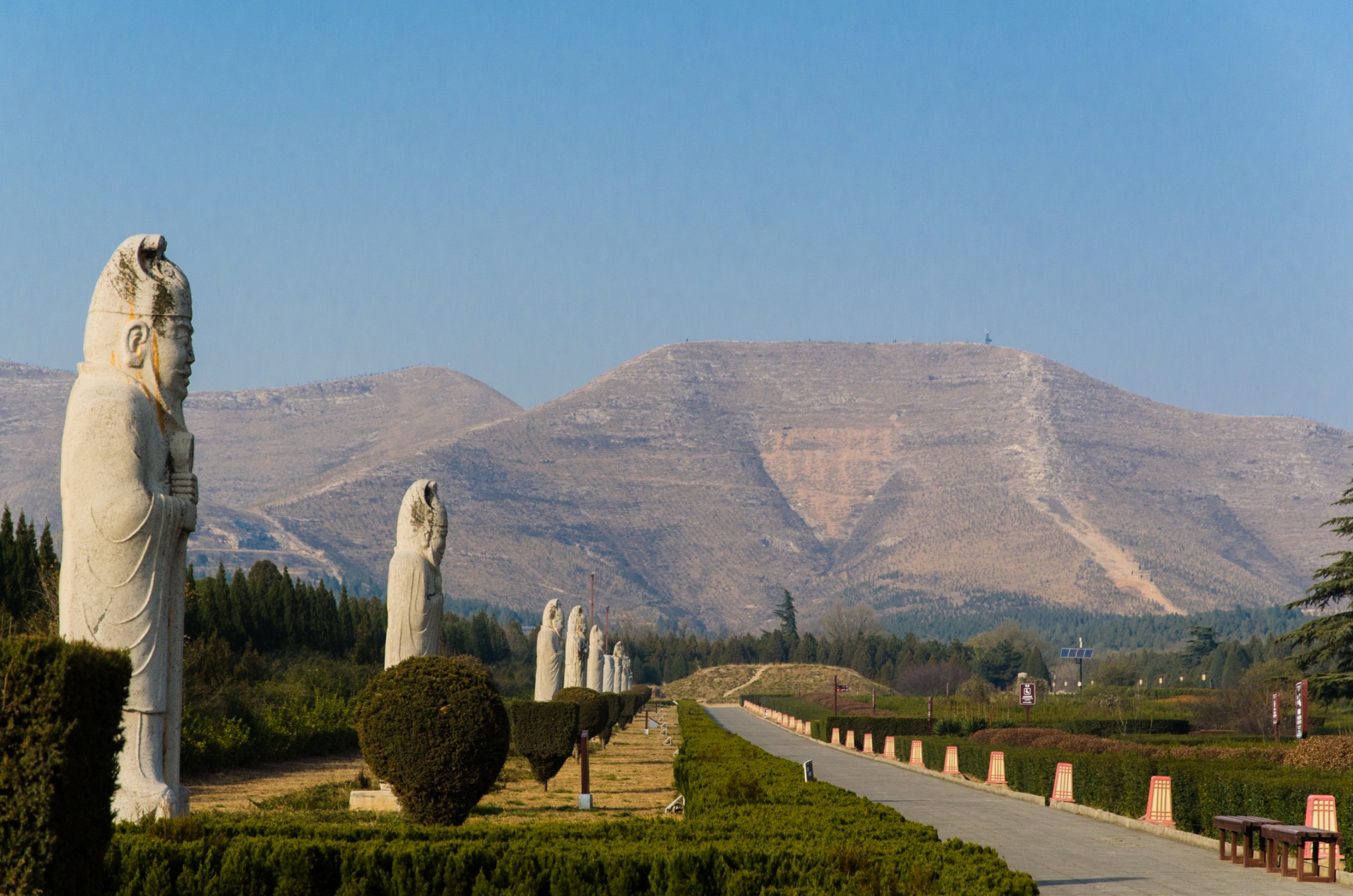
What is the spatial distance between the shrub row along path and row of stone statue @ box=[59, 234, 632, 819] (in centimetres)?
645

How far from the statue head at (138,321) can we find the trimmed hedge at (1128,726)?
33.5 m

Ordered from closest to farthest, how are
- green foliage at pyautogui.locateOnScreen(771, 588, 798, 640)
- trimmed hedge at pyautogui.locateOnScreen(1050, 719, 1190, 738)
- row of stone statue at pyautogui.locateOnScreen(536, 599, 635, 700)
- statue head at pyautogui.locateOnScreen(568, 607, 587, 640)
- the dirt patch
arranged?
the dirt patch → row of stone statue at pyautogui.locateOnScreen(536, 599, 635, 700) → statue head at pyautogui.locateOnScreen(568, 607, 587, 640) → trimmed hedge at pyautogui.locateOnScreen(1050, 719, 1190, 738) → green foliage at pyautogui.locateOnScreen(771, 588, 798, 640)

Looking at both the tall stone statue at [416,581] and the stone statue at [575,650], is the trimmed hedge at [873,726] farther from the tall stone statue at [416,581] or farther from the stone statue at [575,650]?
the tall stone statue at [416,581]

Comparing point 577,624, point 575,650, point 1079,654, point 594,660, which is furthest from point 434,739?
point 1079,654

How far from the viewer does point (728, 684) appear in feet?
358

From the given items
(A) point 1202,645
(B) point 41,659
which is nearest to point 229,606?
(B) point 41,659

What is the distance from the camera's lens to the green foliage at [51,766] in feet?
17.7

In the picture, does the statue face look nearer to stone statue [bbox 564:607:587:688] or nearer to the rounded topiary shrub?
the rounded topiary shrub

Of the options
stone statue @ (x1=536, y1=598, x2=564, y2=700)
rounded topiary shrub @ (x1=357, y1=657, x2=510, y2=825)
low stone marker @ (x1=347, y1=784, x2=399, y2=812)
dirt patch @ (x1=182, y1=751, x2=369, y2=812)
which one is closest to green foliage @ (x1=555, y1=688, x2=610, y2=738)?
stone statue @ (x1=536, y1=598, x2=564, y2=700)

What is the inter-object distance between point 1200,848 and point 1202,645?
98.8m

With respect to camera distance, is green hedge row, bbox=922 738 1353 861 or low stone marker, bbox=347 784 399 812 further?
green hedge row, bbox=922 738 1353 861

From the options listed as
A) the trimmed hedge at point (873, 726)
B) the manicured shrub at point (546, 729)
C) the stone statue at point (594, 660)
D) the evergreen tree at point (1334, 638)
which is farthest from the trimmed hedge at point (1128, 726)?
the manicured shrub at point (546, 729)

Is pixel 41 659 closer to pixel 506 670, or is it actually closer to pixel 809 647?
pixel 506 670

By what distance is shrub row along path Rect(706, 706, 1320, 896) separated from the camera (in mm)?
11836
